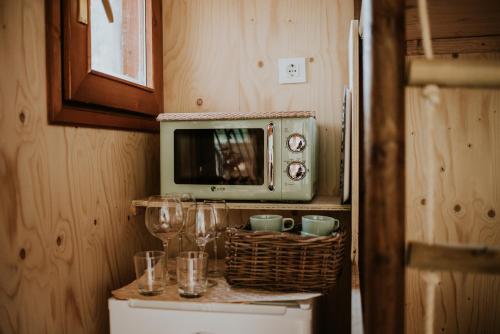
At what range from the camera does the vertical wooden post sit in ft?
1.56

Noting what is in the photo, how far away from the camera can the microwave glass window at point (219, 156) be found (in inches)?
51.8

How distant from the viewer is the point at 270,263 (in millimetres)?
1130

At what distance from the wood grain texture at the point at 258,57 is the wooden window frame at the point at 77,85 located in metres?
0.27

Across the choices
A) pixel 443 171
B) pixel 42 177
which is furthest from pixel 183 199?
pixel 443 171

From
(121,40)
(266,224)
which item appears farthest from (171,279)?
(121,40)

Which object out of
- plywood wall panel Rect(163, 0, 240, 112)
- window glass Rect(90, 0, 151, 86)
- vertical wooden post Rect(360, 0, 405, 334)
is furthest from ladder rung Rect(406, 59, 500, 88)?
plywood wall panel Rect(163, 0, 240, 112)

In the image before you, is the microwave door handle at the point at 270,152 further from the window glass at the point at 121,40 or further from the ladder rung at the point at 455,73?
the ladder rung at the point at 455,73

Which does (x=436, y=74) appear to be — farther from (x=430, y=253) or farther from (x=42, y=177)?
(x=42, y=177)

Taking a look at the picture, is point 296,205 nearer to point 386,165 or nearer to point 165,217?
point 165,217

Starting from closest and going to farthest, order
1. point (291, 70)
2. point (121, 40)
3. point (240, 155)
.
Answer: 1. point (240, 155)
2. point (121, 40)
3. point (291, 70)

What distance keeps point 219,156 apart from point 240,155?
0.23 ft

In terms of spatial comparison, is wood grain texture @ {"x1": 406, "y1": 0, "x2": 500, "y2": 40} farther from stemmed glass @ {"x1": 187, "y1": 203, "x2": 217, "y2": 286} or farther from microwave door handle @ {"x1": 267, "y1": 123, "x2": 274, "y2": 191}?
stemmed glass @ {"x1": 187, "y1": 203, "x2": 217, "y2": 286}

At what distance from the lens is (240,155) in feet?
4.34

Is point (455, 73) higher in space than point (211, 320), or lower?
higher
